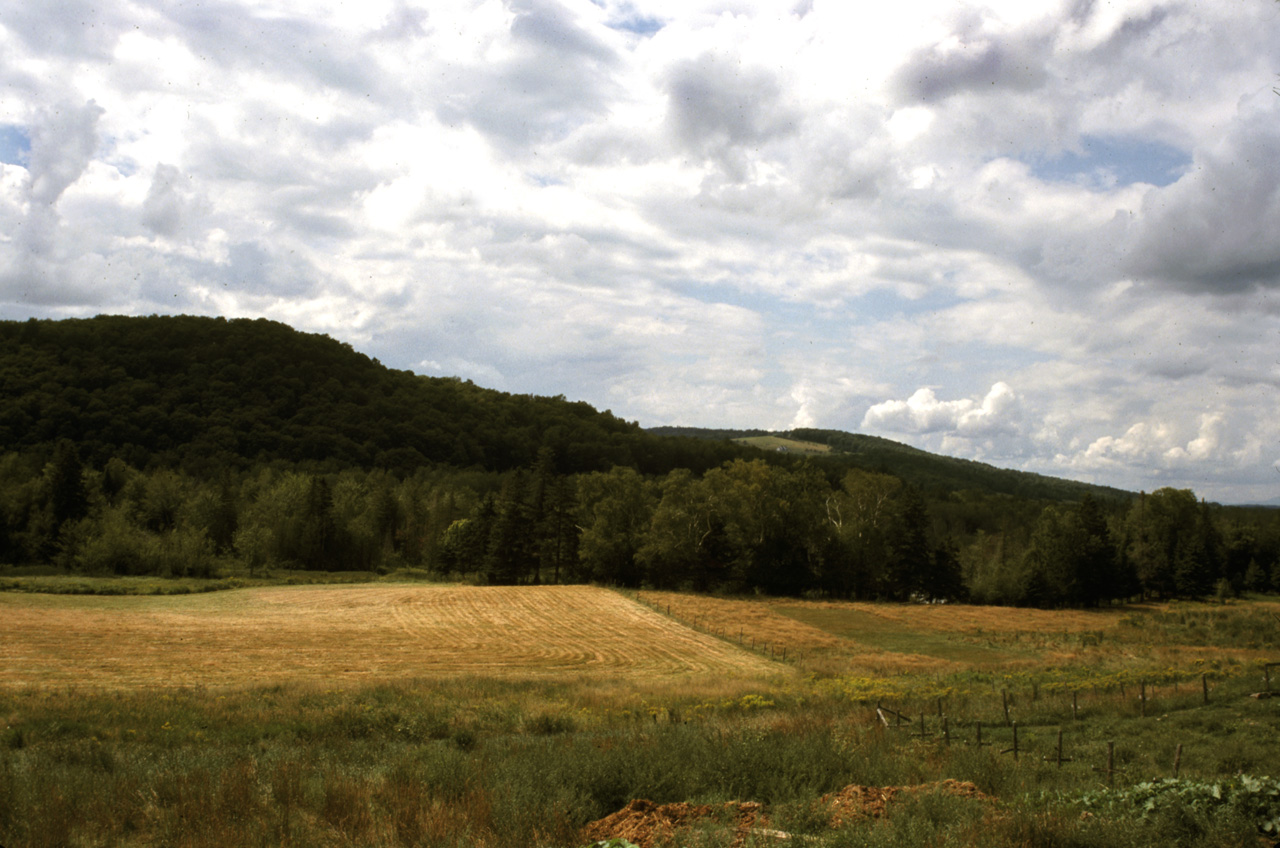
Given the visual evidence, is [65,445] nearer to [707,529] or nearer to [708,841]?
[707,529]

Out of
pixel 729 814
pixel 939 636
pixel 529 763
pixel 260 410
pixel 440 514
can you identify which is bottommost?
pixel 939 636

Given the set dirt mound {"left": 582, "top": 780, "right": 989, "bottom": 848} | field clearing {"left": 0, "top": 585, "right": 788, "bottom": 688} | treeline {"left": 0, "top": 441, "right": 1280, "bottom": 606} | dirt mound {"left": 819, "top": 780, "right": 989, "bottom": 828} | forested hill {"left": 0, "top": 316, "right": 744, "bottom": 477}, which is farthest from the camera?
forested hill {"left": 0, "top": 316, "right": 744, "bottom": 477}

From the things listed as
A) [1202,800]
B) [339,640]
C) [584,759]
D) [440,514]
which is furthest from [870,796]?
[440,514]

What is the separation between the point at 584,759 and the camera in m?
11.1

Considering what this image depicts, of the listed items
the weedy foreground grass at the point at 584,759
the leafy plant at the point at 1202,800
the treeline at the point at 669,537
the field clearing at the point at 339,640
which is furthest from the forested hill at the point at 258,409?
the leafy plant at the point at 1202,800

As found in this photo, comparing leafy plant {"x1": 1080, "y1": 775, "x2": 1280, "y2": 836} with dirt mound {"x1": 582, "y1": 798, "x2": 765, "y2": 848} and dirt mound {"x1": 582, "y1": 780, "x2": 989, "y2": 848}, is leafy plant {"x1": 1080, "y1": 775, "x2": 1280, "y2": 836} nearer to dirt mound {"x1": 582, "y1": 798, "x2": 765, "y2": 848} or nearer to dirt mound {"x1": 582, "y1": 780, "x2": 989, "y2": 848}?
dirt mound {"x1": 582, "y1": 780, "x2": 989, "y2": 848}

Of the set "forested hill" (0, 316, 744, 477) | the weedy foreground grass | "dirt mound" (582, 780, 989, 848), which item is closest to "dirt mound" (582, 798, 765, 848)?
"dirt mound" (582, 780, 989, 848)

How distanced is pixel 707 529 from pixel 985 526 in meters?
73.0

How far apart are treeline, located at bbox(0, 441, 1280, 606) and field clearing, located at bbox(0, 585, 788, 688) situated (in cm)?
1547

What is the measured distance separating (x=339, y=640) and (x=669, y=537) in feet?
121

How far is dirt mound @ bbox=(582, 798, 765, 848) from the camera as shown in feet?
27.0

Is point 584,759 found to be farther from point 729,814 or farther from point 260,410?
point 260,410

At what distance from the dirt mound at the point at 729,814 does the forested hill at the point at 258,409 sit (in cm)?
7964

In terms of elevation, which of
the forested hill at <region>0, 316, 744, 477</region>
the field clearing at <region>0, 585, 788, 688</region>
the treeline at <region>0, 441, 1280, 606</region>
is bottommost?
the field clearing at <region>0, 585, 788, 688</region>
